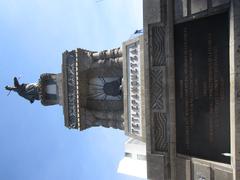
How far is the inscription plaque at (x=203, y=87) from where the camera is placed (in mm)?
12188

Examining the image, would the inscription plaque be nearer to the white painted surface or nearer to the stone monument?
the stone monument

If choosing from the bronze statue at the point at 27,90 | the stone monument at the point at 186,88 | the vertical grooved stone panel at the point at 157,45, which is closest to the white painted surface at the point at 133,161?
the bronze statue at the point at 27,90

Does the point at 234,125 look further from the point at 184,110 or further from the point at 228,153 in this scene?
the point at 184,110

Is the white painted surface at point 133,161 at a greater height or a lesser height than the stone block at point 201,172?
lesser

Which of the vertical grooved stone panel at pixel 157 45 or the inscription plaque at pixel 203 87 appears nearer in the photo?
the inscription plaque at pixel 203 87

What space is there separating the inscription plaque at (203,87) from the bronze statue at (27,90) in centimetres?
972

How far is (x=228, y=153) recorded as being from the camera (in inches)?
476

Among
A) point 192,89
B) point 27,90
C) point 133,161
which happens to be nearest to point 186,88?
point 192,89

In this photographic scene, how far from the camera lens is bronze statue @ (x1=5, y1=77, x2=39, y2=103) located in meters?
20.3

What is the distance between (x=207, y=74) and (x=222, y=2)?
2407mm

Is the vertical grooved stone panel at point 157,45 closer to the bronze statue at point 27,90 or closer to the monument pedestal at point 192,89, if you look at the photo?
the monument pedestal at point 192,89

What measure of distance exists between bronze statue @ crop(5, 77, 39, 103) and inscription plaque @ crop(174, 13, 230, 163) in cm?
972

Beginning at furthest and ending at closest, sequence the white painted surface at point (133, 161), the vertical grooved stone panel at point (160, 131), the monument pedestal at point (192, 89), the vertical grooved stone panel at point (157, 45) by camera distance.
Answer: the white painted surface at point (133, 161) < the vertical grooved stone panel at point (160, 131) < the vertical grooved stone panel at point (157, 45) < the monument pedestal at point (192, 89)

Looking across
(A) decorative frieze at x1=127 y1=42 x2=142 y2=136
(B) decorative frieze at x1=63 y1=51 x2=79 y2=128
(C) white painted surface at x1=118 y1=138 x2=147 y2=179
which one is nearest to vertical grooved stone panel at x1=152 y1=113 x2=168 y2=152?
(A) decorative frieze at x1=127 y1=42 x2=142 y2=136
